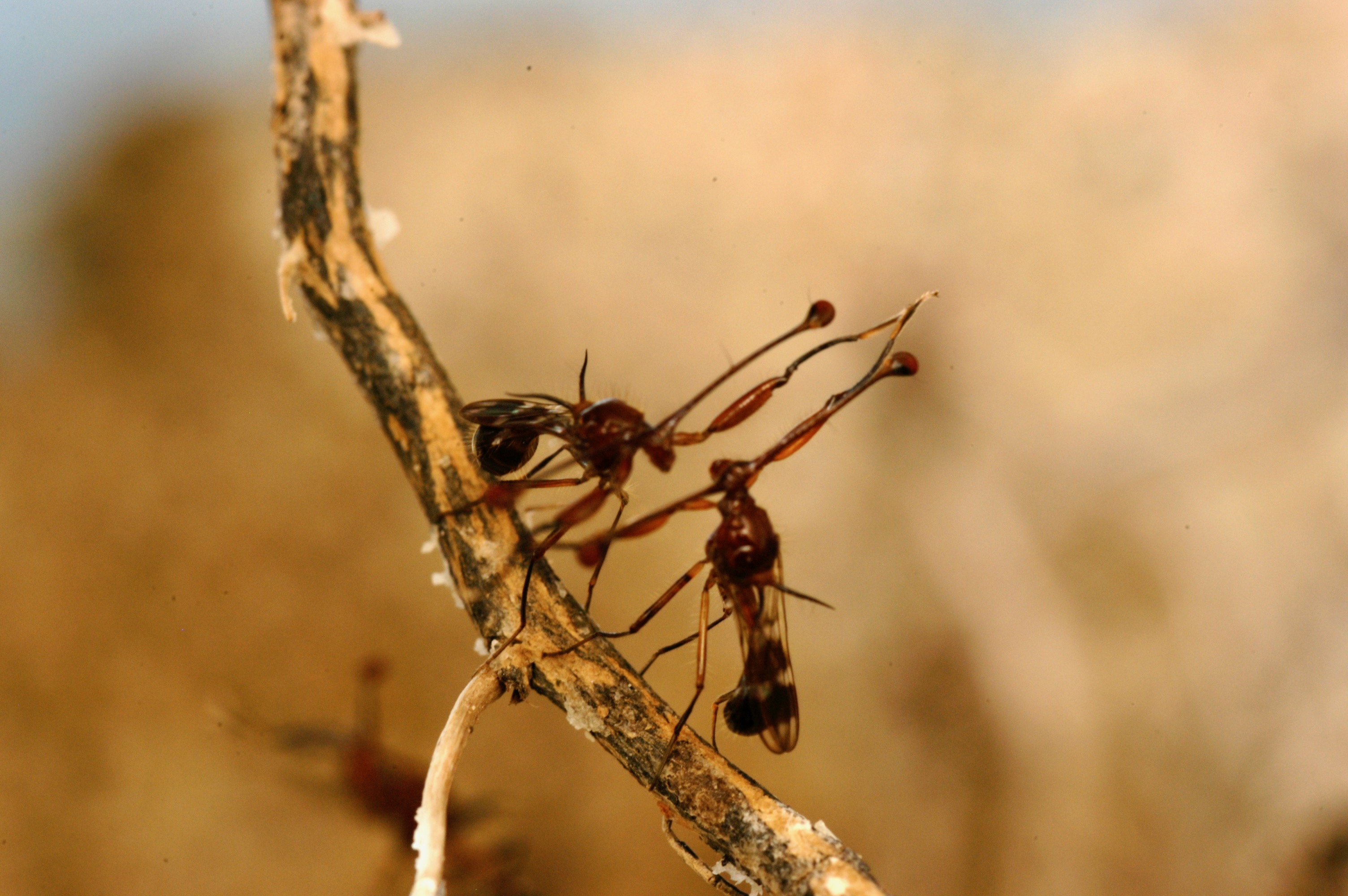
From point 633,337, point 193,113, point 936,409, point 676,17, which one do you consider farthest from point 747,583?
point 193,113

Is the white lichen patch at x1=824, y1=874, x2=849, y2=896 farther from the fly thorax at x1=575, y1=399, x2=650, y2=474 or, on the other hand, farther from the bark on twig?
the fly thorax at x1=575, y1=399, x2=650, y2=474

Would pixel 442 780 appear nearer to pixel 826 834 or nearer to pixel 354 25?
pixel 826 834

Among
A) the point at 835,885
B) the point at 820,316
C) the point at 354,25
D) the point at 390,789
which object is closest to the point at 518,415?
the point at 820,316

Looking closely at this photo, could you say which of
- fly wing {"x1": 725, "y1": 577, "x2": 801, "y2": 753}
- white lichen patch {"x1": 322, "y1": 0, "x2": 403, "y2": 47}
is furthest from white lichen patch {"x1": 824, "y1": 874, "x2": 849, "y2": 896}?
white lichen patch {"x1": 322, "y1": 0, "x2": 403, "y2": 47}

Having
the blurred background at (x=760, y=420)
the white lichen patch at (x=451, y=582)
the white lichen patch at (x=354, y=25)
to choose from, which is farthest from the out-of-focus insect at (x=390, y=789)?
the white lichen patch at (x=354, y=25)

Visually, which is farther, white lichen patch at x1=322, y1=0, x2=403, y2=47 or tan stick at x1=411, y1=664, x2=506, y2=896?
white lichen patch at x1=322, y1=0, x2=403, y2=47

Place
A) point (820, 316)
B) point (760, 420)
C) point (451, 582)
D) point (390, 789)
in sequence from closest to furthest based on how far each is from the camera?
1. point (820, 316)
2. point (451, 582)
3. point (390, 789)
4. point (760, 420)
